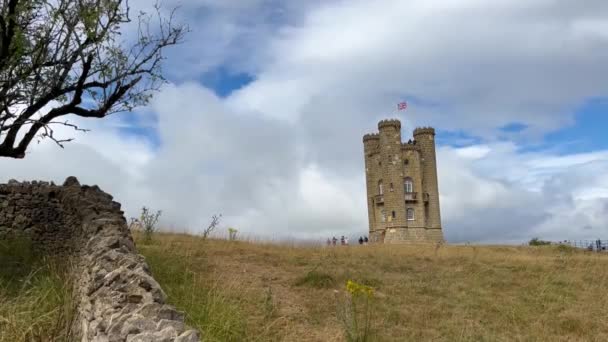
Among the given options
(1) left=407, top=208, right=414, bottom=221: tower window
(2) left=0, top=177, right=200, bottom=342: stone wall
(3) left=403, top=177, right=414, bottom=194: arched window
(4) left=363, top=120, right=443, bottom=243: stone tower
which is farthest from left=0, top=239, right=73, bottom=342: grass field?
(3) left=403, top=177, right=414, bottom=194: arched window

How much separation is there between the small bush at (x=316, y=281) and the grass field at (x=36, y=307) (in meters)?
4.65

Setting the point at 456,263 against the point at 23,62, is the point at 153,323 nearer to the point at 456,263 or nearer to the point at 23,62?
the point at 23,62

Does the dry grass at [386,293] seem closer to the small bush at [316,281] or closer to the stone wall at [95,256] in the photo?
the small bush at [316,281]

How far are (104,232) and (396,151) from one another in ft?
174

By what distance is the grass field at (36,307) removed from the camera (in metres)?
5.98

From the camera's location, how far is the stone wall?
16.2 ft

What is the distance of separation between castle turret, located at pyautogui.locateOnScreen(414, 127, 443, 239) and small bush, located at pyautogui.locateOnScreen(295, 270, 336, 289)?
49.3 m

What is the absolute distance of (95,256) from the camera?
6.75m

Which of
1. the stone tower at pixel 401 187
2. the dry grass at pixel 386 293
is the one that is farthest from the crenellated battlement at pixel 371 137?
the dry grass at pixel 386 293

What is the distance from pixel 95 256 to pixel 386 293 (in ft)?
20.5

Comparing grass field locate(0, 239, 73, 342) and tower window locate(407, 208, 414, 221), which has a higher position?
tower window locate(407, 208, 414, 221)

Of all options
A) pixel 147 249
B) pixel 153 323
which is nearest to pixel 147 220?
pixel 147 249

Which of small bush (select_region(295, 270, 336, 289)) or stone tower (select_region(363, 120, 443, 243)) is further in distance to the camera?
stone tower (select_region(363, 120, 443, 243))

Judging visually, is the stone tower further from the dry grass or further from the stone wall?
the stone wall
